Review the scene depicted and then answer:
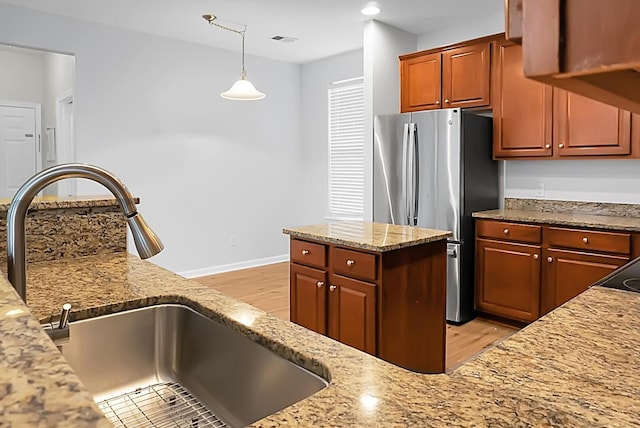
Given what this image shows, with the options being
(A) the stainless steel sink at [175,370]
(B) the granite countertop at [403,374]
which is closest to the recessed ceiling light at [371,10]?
(B) the granite countertop at [403,374]

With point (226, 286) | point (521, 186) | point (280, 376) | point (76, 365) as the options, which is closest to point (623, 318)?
point (280, 376)

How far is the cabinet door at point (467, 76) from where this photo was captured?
13.0 ft

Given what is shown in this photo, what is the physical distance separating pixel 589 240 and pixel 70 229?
3.10m

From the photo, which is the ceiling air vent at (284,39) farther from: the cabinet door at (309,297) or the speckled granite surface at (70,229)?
the speckled granite surface at (70,229)

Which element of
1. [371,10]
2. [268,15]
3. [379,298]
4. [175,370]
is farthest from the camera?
[268,15]

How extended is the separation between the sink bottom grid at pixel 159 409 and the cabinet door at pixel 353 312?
1373 millimetres

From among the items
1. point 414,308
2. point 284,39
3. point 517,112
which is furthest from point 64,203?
point 284,39

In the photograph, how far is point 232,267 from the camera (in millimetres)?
5910

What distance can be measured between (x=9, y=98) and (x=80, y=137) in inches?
26.2

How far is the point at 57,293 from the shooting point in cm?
133

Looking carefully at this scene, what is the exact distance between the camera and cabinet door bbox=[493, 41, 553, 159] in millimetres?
3676

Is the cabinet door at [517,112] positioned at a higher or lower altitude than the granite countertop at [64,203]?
higher

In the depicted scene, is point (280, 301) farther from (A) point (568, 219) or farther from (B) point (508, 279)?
(A) point (568, 219)

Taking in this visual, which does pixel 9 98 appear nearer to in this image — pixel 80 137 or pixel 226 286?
pixel 80 137
